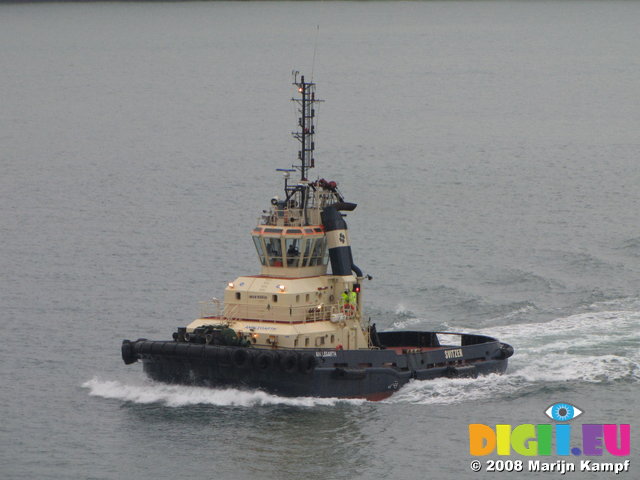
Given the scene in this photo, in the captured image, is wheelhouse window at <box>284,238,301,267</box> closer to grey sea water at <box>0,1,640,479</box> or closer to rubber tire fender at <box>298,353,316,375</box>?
rubber tire fender at <box>298,353,316,375</box>

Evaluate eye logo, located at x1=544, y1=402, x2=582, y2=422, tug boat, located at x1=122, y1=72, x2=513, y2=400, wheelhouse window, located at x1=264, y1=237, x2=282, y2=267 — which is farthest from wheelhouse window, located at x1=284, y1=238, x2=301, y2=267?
eye logo, located at x1=544, y1=402, x2=582, y2=422

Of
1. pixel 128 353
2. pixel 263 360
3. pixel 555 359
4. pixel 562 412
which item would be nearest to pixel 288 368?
pixel 263 360

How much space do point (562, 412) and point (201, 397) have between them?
864 cm

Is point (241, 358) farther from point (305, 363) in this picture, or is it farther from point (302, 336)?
point (302, 336)

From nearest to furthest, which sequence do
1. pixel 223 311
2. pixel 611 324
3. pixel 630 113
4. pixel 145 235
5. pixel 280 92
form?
pixel 223 311, pixel 611 324, pixel 145 235, pixel 630 113, pixel 280 92

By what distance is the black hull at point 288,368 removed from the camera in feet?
112

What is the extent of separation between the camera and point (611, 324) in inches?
1694

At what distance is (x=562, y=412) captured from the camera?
34594 millimetres

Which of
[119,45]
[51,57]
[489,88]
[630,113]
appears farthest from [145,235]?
[119,45]

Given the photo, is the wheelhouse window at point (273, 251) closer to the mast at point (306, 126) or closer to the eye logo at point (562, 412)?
the mast at point (306, 126)

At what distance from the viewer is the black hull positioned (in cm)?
3419

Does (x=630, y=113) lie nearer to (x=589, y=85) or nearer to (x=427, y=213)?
(x=589, y=85)

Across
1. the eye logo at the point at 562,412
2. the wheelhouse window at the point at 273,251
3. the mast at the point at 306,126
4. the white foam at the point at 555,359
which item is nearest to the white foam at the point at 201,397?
the white foam at the point at 555,359

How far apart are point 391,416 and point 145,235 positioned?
899 inches
